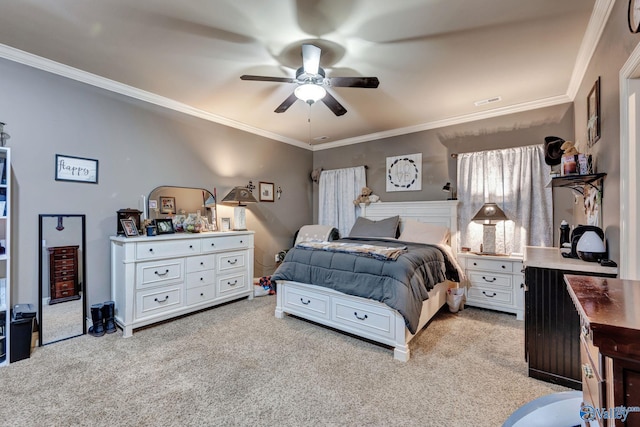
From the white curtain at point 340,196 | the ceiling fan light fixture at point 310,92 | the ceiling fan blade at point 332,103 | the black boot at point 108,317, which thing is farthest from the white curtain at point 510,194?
the black boot at point 108,317

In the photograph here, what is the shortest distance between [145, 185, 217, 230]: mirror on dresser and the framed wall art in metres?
2.83

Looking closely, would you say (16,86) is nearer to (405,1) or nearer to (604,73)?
(405,1)

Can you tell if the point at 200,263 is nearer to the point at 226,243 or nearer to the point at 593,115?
the point at 226,243

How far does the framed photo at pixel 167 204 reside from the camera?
3392 mm

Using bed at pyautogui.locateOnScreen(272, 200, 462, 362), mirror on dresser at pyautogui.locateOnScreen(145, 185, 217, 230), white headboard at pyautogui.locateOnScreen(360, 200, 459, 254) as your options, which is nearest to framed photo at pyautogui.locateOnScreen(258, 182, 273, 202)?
mirror on dresser at pyautogui.locateOnScreen(145, 185, 217, 230)

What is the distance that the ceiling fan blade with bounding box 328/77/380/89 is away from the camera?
7.14 ft

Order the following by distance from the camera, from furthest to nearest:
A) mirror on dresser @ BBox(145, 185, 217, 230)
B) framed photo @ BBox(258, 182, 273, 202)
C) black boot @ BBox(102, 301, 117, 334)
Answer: framed photo @ BBox(258, 182, 273, 202), mirror on dresser @ BBox(145, 185, 217, 230), black boot @ BBox(102, 301, 117, 334)

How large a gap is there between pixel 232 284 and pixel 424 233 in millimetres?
2627

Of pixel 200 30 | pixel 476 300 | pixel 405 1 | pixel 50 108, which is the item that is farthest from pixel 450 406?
pixel 50 108

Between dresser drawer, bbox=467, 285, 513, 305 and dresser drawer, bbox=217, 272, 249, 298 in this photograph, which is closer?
dresser drawer, bbox=467, 285, 513, 305

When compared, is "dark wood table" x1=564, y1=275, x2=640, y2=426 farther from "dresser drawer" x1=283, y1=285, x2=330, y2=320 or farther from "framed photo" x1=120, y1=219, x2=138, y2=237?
"framed photo" x1=120, y1=219, x2=138, y2=237

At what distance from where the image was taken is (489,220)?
354 centimetres

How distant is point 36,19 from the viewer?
6.57 feet

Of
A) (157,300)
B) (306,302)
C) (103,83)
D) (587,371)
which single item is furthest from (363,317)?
(103,83)
